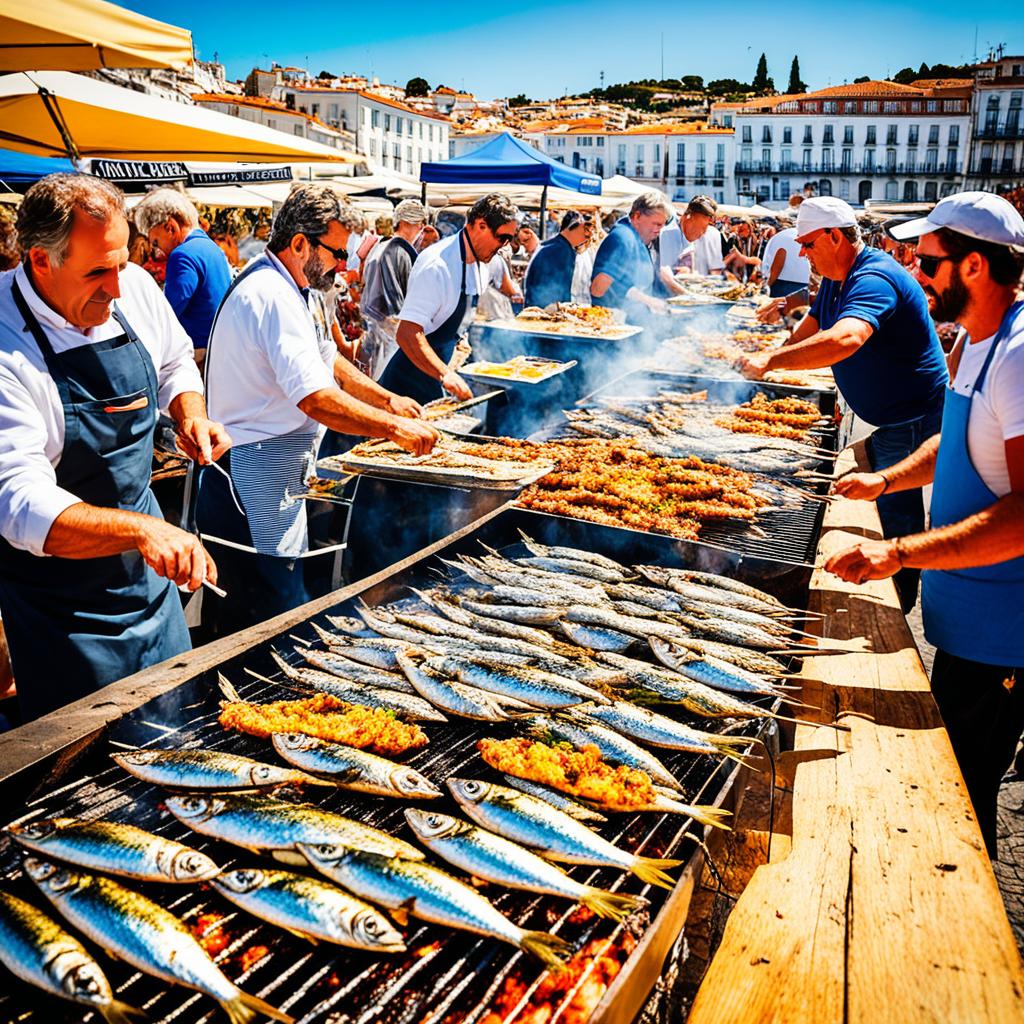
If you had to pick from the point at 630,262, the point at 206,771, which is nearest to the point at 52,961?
the point at 206,771

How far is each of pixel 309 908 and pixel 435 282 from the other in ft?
18.5

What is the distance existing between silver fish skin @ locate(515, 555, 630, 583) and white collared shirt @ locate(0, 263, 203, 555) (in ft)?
6.37

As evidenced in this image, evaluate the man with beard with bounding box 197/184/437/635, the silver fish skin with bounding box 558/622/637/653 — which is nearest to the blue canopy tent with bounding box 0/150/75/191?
the man with beard with bounding box 197/184/437/635

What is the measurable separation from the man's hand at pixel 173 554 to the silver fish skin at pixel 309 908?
95 centimetres

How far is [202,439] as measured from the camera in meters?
3.49

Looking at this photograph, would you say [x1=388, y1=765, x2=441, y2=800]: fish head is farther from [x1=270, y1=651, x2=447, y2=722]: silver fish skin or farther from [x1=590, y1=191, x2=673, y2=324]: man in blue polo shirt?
[x1=590, y1=191, x2=673, y2=324]: man in blue polo shirt

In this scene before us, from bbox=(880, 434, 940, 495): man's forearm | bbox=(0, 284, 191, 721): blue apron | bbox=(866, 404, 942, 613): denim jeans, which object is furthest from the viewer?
bbox=(866, 404, 942, 613): denim jeans

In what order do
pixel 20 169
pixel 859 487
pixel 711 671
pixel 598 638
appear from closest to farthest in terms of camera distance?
1. pixel 711 671
2. pixel 598 638
3. pixel 859 487
4. pixel 20 169

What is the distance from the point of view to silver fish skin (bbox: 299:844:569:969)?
173 centimetres

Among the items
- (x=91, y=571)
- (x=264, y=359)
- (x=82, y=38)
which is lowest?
(x=91, y=571)

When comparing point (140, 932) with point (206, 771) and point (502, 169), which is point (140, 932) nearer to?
point (206, 771)

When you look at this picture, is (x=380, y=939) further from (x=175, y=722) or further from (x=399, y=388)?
(x=399, y=388)

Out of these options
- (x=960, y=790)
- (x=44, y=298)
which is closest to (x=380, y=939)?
(x=960, y=790)

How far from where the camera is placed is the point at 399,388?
23.6 feet
